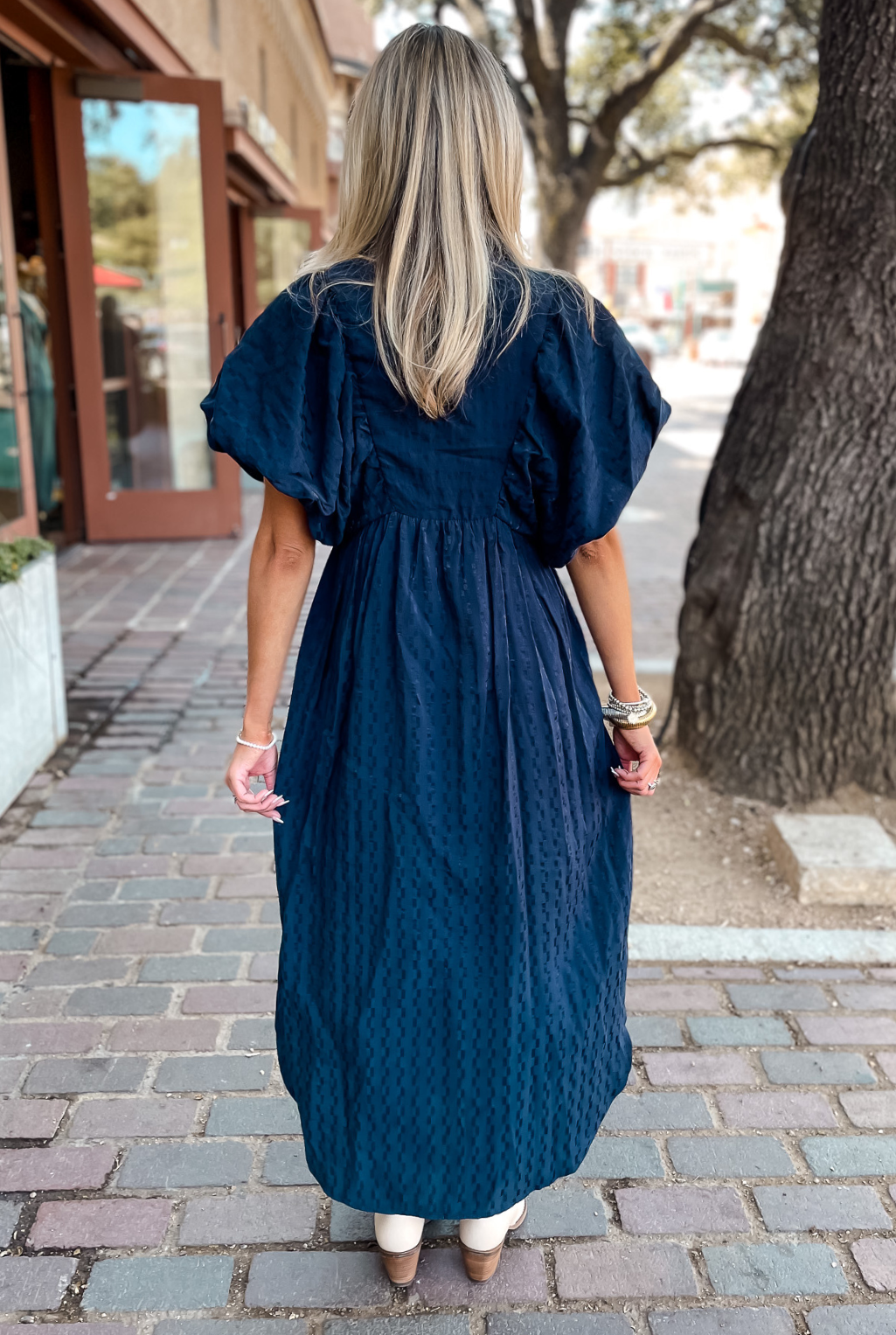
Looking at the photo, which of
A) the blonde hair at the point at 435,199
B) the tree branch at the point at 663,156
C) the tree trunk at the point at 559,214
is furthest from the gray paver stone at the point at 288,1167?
the tree branch at the point at 663,156

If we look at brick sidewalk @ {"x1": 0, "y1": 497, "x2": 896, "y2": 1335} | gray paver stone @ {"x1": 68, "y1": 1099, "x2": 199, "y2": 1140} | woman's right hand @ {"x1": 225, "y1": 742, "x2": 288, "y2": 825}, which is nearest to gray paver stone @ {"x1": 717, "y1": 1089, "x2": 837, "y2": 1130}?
brick sidewalk @ {"x1": 0, "y1": 497, "x2": 896, "y2": 1335}

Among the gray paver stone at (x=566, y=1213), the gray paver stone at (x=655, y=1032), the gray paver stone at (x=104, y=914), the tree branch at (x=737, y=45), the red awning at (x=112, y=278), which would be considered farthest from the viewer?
the tree branch at (x=737, y=45)

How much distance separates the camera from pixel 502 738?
1.62m

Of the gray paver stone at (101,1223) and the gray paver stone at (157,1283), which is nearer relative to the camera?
the gray paver stone at (157,1283)

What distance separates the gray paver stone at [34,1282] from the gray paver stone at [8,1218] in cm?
5

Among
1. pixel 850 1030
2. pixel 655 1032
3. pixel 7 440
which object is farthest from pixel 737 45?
pixel 655 1032

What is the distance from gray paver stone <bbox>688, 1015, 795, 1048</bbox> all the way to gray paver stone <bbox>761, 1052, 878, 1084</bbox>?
1.9 inches

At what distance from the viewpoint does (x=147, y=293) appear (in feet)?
25.6

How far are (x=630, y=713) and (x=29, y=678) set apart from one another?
8.63 feet

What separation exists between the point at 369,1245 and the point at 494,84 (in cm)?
192

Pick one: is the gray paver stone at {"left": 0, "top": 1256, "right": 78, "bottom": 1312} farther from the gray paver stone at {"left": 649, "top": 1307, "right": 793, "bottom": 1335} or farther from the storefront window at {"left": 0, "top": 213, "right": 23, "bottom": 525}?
the storefront window at {"left": 0, "top": 213, "right": 23, "bottom": 525}

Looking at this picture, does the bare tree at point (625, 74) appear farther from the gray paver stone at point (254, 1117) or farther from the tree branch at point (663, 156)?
the gray paver stone at point (254, 1117)

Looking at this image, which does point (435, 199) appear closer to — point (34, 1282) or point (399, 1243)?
point (399, 1243)

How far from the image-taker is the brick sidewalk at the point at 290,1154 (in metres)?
1.86
